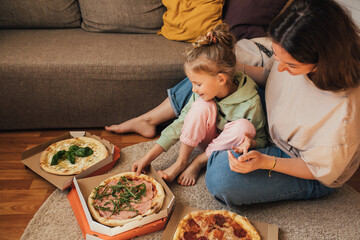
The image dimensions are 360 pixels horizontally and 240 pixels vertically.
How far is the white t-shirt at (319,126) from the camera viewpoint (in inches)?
45.5

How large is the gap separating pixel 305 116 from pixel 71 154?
1.11 m

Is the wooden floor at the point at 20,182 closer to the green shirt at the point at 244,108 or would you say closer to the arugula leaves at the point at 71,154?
the arugula leaves at the point at 71,154

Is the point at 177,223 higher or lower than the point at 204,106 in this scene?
lower

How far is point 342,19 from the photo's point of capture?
1.03 m

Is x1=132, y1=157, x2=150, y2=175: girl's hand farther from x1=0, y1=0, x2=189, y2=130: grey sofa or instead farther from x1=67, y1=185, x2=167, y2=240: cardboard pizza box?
x1=0, y1=0, x2=189, y2=130: grey sofa

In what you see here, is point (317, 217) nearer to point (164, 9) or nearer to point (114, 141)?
point (114, 141)

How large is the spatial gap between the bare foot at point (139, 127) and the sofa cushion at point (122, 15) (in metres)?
0.70

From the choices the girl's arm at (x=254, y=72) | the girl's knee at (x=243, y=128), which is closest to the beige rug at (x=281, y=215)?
the girl's knee at (x=243, y=128)

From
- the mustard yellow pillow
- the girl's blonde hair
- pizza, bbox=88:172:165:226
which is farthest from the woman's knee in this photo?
the mustard yellow pillow

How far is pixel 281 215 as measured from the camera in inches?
57.1

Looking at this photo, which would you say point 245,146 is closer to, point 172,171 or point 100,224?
point 172,171

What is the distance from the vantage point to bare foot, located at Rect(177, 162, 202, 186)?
5.21 ft

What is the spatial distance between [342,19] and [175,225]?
0.96m

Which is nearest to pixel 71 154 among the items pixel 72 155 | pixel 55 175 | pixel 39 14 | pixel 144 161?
pixel 72 155
